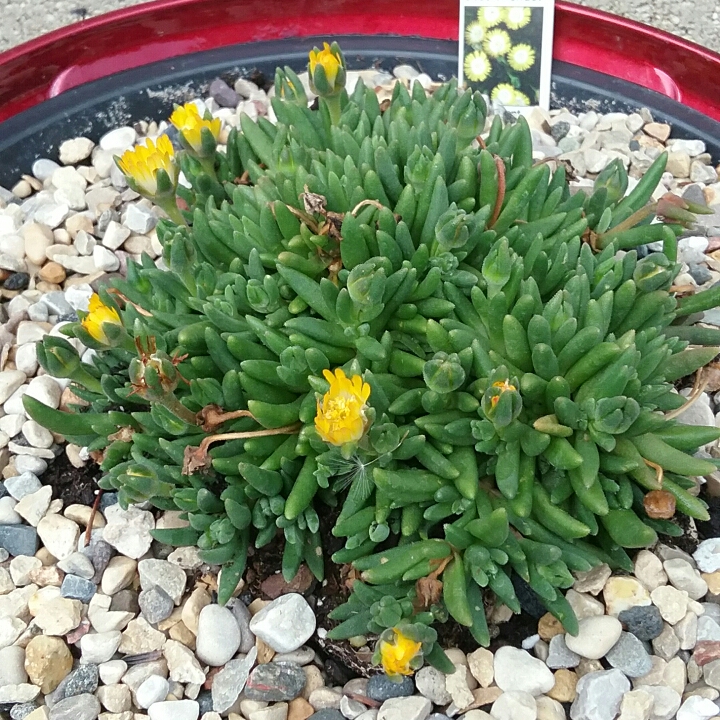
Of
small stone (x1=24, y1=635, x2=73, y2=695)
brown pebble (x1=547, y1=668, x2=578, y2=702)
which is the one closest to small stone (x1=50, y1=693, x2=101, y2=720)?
small stone (x1=24, y1=635, x2=73, y2=695)

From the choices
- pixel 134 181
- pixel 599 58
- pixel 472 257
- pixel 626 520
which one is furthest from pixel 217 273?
pixel 599 58

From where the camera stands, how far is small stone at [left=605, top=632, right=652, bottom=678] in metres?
1.63

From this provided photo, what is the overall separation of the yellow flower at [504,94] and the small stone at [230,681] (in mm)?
2081

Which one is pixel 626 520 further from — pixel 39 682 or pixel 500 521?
pixel 39 682

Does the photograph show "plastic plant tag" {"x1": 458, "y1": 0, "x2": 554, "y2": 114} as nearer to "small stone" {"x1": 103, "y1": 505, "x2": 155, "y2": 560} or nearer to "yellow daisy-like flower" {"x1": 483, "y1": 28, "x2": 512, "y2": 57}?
"yellow daisy-like flower" {"x1": 483, "y1": 28, "x2": 512, "y2": 57}

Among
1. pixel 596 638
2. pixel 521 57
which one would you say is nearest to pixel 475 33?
pixel 521 57

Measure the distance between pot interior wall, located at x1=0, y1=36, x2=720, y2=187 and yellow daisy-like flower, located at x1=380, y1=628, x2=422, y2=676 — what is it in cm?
210

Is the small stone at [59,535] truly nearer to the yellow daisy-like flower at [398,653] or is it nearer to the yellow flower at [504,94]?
the yellow daisy-like flower at [398,653]

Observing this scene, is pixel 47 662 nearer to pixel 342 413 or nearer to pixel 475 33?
pixel 342 413

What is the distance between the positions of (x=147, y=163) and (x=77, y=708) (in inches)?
49.0

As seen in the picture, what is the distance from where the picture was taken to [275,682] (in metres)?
1.65

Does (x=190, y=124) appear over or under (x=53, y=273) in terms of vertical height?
over

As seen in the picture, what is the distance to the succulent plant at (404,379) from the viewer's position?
5.27ft

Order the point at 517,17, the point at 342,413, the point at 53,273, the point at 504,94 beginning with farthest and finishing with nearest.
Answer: the point at 504,94
the point at 517,17
the point at 53,273
the point at 342,413
